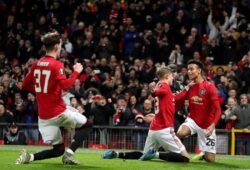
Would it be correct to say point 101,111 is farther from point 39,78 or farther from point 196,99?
point 39,78

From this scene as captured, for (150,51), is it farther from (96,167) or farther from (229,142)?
(96,167)

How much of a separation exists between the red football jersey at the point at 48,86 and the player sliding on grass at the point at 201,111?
2.96 m

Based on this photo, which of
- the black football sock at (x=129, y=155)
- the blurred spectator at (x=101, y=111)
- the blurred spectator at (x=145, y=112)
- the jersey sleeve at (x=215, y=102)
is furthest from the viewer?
the blurred spectator at (x=101, y=111)

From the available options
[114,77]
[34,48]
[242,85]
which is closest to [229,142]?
[242,85]

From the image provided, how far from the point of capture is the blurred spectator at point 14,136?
1770cm

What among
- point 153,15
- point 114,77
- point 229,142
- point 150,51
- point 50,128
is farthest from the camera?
point 153,15

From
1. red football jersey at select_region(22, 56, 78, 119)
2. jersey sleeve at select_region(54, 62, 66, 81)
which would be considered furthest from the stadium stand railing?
jersey sleeve at select_region(54, 62, 66, 81)

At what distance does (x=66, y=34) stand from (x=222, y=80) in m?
7.31

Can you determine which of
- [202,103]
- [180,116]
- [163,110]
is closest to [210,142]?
[202,103]

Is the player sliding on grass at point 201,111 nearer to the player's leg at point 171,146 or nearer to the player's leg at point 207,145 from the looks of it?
the player's leg at point 207,145

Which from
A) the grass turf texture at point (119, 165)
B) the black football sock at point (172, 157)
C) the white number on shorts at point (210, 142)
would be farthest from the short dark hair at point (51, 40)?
the white number on shorts at point (210, 142)

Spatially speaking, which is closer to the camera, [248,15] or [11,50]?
[248,15]

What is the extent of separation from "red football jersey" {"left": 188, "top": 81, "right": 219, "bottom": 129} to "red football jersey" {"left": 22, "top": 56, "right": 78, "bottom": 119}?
9.90 ft

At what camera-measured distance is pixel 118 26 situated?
23.4 m
